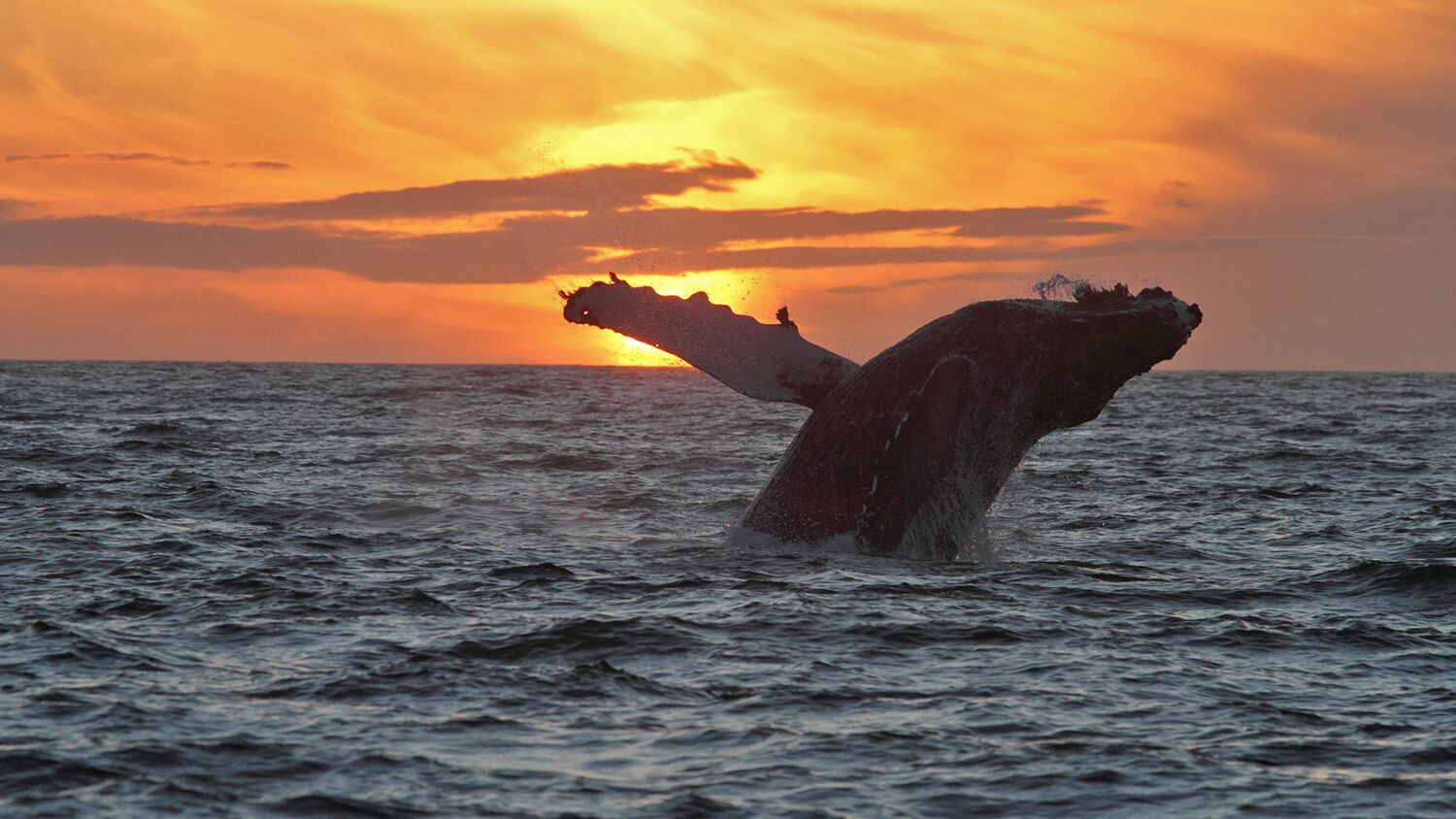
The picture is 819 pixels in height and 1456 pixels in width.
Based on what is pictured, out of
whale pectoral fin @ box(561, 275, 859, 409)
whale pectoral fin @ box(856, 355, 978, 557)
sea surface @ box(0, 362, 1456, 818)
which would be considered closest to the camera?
sea surface @ box(0, 362, 1456, 818)

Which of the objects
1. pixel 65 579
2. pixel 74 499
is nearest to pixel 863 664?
pixel 65 579

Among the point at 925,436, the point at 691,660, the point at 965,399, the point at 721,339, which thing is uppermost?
the point at 721,339

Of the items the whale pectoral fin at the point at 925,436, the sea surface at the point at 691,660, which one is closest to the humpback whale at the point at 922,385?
the whale pectoral fin at the point at 925,436

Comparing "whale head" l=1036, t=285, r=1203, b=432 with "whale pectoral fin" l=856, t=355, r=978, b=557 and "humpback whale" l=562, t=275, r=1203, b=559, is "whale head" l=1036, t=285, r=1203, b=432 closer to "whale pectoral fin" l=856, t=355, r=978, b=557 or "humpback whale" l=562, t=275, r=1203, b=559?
"humpback whale" l=562, t=275, r=1203, b=559

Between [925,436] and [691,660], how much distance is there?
3048 mm

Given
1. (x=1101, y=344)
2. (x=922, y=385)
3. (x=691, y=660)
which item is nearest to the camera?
(x=691, y=660)

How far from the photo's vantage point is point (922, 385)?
11.3 meters

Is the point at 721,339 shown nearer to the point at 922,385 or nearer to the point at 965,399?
the point at 922,385

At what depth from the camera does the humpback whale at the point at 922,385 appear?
11336mm

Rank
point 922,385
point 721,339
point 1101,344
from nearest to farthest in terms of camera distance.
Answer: point 922,385 < point 1101,344 < point 721,339

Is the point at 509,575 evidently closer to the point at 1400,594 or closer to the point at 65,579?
the point at 65,579

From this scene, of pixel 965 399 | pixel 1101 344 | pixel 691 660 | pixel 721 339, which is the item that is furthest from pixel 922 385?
pixel 691 660

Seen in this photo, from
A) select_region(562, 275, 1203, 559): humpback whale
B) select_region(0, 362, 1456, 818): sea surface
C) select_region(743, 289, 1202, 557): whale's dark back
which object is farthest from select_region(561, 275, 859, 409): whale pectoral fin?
select_region(0, 362, 1456, 818): sea surface

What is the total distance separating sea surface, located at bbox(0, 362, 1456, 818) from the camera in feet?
22.3
